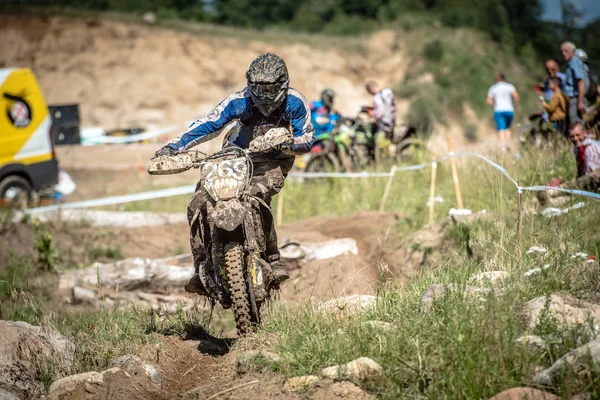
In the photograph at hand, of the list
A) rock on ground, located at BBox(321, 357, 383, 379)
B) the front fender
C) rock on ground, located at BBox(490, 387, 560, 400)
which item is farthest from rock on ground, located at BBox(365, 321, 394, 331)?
the front fender

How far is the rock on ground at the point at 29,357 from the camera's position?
5309 millimetres

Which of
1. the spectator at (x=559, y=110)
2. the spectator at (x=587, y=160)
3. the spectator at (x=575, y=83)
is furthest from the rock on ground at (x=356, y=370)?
the spectator at (x=575, y=83)

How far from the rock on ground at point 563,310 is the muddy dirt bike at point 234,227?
6.74 ft

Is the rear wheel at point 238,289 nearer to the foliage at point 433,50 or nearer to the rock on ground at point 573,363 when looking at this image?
the rock on ground at point 573,363

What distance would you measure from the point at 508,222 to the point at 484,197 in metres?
2.35

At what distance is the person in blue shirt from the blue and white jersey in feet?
31.2

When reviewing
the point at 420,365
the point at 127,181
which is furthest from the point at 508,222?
the point at 127,181

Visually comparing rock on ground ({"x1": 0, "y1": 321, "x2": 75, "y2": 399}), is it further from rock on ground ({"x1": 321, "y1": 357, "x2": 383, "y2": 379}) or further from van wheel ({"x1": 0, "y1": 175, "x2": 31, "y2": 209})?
van wheel ({"x1": 0, "y1": 175, "x2": 31, "y2": 209})

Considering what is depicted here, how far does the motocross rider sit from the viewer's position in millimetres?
6414

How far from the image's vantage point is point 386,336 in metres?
5.11

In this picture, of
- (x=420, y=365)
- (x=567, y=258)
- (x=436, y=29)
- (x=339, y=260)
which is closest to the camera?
(x=420, y=365)

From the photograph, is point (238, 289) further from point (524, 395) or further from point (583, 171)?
point (583, 171)

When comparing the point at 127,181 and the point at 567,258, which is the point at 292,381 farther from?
the point at 127,181

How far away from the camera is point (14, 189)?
1509 centimetres
